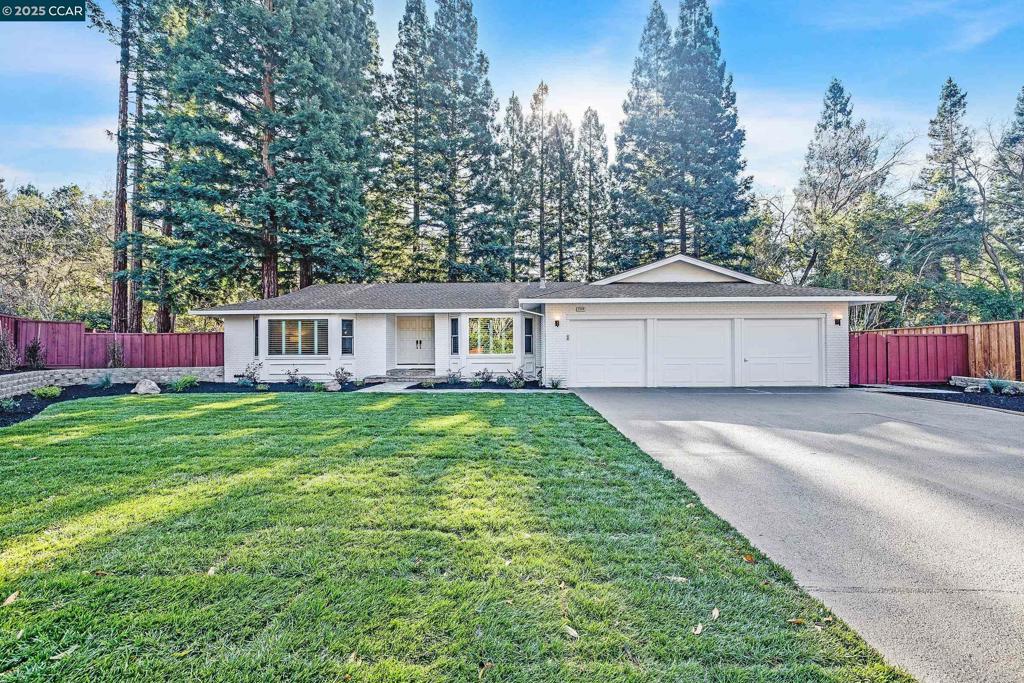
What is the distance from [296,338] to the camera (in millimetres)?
14688

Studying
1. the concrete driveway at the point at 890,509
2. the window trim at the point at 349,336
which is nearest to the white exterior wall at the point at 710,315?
the concrete driveway at the point at 890,509

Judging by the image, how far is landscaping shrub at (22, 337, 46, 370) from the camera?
41.6 ft

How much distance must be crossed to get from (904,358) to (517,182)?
739 inches

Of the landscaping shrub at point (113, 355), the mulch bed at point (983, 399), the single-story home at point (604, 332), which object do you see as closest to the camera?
the mulch bed at point (983, 399)

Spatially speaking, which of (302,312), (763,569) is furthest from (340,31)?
(763,569)

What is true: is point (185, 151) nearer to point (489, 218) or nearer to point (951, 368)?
point (489, 218)

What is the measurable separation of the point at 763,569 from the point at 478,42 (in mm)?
26805

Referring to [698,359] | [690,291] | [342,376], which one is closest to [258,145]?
[342,376]

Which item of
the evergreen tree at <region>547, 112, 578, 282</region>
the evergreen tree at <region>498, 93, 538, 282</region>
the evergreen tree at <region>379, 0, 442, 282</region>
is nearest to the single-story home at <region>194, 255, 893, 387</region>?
the evergreen tree at <region>379, 0, 442, 282</region>

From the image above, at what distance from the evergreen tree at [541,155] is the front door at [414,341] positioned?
10.8 m

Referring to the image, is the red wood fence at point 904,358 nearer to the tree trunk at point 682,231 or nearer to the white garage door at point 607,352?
the white garage door at point 607,352

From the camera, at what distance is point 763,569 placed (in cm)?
285

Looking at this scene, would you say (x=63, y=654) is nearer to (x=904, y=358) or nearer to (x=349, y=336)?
(x=349, y=336)

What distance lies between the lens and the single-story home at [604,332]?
12516 millimetres
